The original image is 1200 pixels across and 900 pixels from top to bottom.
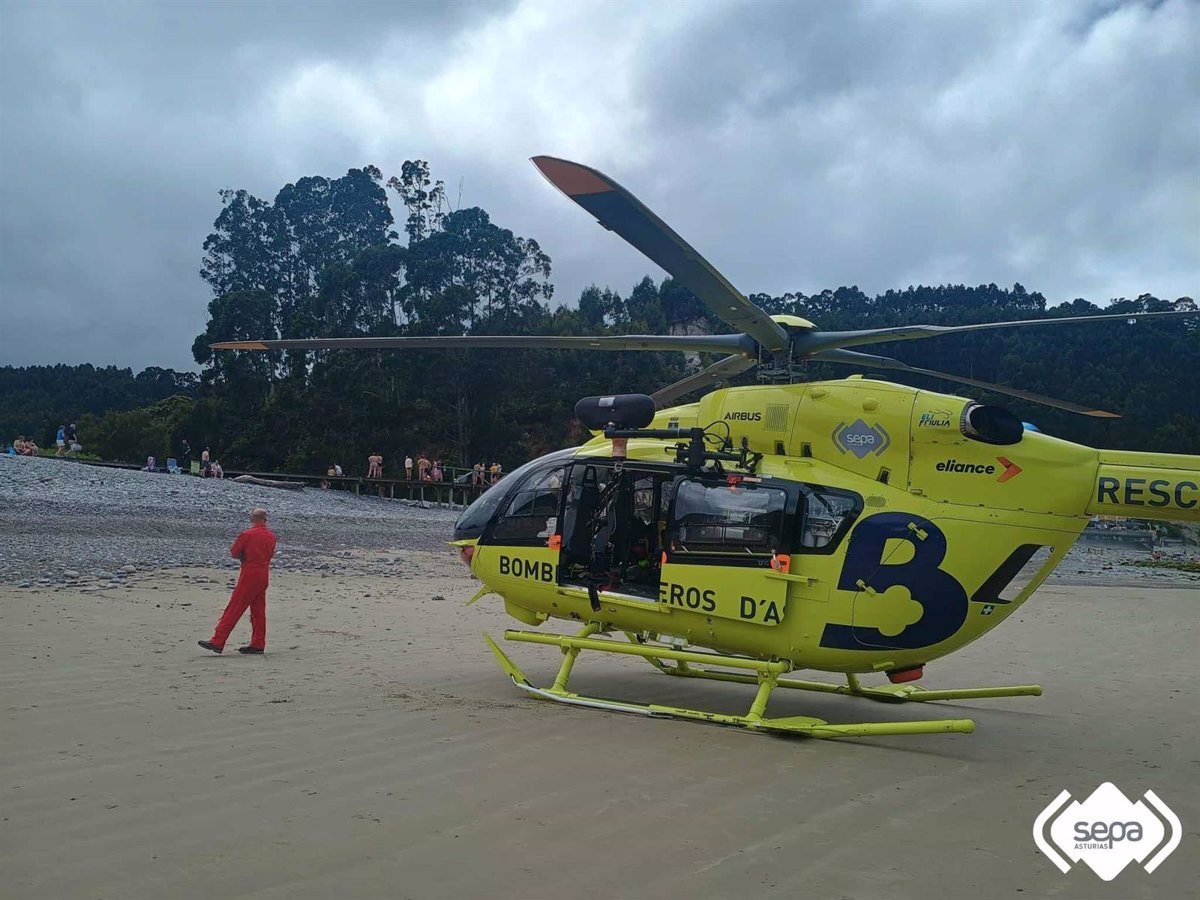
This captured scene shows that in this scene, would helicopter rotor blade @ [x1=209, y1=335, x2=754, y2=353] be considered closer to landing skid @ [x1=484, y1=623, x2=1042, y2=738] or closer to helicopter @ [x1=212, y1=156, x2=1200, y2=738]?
helicopter @ [x1=212, y1=156, x2=1200, y2=738]

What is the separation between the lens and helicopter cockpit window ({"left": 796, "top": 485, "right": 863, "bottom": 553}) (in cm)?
733

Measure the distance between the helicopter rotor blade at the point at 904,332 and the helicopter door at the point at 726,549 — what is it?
143 centimetres

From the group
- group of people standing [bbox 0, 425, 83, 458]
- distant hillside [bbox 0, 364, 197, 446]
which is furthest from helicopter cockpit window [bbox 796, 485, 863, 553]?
distant hillside [bbox 0, 364, 197, 446]

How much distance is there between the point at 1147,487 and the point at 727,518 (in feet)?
10.0

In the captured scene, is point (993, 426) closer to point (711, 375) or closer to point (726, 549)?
point (726, 549)

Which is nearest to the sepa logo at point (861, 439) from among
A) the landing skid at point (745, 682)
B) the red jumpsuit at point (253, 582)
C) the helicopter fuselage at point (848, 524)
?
the helicopter fuselage at point (848, 524)

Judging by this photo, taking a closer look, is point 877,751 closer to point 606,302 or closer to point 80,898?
point 80,898

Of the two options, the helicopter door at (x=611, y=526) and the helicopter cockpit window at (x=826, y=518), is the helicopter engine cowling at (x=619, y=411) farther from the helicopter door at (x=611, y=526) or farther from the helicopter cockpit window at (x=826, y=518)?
the helicopter cockpit window at (x=826, y=518)

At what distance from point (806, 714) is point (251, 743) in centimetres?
466

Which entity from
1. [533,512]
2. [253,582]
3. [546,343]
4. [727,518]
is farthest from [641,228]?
[253,582]

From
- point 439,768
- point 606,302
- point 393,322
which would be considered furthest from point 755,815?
point 606,302

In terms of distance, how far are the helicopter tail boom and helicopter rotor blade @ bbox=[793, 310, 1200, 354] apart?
1040mm

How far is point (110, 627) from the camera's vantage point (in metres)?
10.3

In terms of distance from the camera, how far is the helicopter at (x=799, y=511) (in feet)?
23.3
